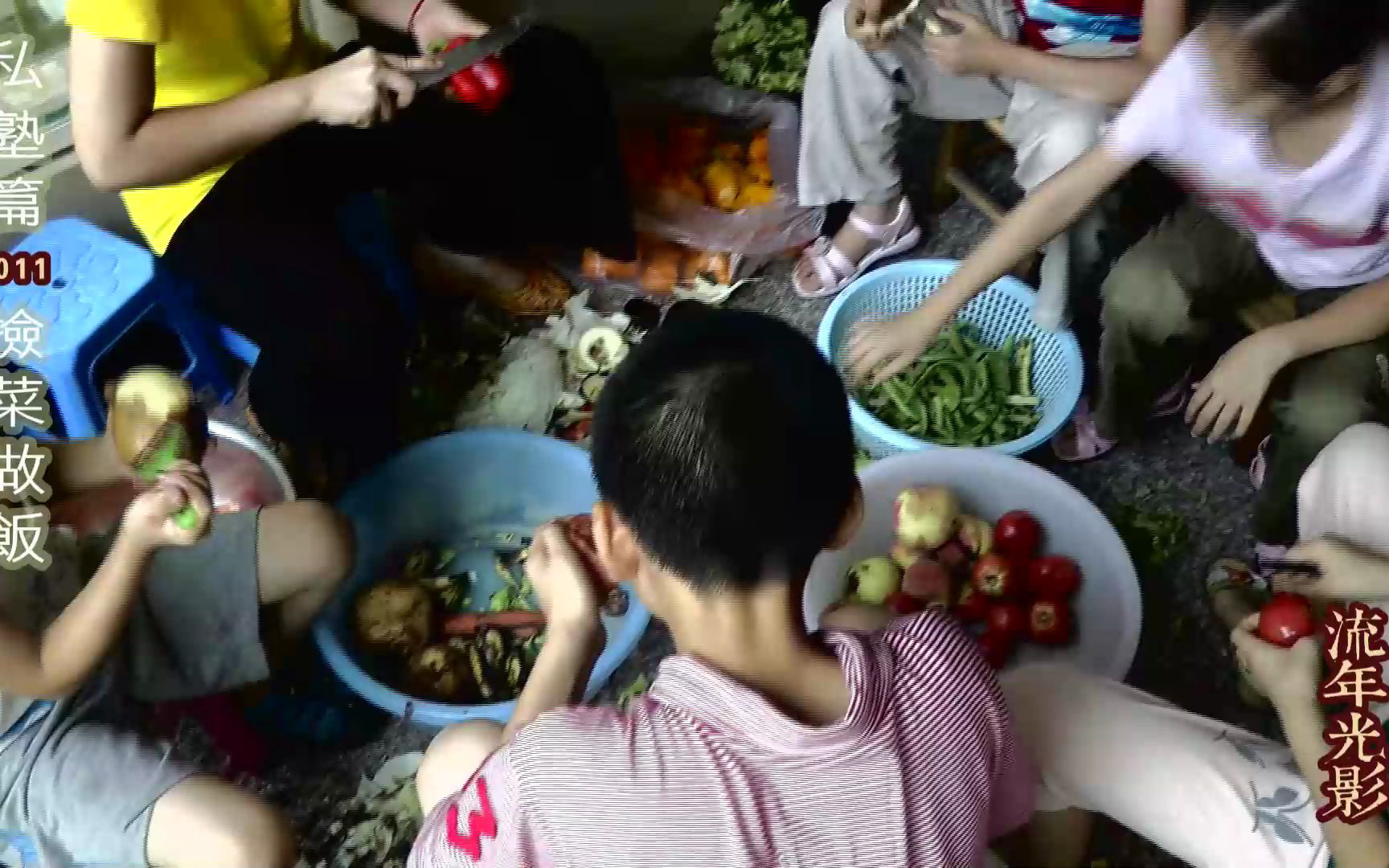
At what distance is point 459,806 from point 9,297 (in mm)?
1020

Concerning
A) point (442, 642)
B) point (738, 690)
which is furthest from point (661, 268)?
point (738, 690)

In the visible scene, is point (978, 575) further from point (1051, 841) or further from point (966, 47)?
point (966, 47)

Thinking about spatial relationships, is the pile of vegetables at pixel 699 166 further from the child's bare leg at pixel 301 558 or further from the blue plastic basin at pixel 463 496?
the child's bare leg at pixel 301 558

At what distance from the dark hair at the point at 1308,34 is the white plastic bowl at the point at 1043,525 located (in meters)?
0.49

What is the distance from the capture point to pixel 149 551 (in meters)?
0.92

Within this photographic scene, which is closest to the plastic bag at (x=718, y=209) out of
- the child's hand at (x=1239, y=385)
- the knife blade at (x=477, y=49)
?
the knife blade at (x=477, y=49)

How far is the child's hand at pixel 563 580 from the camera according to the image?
2.91ft

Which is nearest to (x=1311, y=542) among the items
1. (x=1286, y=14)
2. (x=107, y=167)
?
(x=1286, y=14)

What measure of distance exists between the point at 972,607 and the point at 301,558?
750mm

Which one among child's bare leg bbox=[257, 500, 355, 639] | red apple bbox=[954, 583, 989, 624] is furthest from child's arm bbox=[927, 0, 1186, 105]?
child's bare leg bbox=[257, 500, 355, 639]

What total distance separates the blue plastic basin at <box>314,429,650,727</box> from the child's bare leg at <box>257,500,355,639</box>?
0.30ft

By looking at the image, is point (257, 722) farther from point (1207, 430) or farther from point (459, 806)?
point (1207, 430)

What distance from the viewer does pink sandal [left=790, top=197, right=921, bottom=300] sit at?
5.37ft

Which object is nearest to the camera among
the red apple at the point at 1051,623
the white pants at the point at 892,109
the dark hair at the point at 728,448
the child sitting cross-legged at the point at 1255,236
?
the dark hair at the point at 728,448
